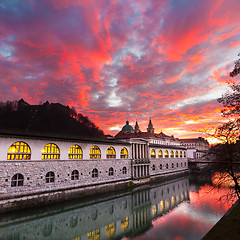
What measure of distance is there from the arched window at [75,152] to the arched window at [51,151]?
7.47 ft

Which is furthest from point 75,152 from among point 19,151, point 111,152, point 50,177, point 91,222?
point 91,222

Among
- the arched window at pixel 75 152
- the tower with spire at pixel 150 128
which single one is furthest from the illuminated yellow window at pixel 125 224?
the tower with spire at pixel 150 128

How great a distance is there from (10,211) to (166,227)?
1839 cm

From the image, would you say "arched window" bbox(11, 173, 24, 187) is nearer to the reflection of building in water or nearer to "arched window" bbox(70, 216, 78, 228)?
the reflection of building in water

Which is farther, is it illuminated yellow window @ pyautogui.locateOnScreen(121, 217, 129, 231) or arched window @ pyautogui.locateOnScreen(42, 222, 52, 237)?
illuminated yellow window @ pyautogui.locateOnScreen(121, 217, 129, 231)

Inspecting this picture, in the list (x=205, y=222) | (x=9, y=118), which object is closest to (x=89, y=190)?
(x=205, y=222)

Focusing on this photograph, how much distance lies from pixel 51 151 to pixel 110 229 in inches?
566

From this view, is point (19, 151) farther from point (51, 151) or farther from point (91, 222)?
point (91, 222)

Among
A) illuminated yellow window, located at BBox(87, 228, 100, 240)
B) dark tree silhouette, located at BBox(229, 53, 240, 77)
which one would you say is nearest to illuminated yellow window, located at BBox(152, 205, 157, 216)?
illuminated yellow window, located at BBox(87, 228, 100, 240)

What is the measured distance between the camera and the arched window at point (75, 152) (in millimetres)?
31984

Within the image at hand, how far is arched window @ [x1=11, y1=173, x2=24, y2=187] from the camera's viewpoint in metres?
24.5

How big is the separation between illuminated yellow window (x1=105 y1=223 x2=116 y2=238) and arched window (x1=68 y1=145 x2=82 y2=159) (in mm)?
13453

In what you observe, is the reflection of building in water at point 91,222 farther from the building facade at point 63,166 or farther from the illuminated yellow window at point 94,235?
the building facade at point 63,166

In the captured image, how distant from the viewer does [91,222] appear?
22391 mm
